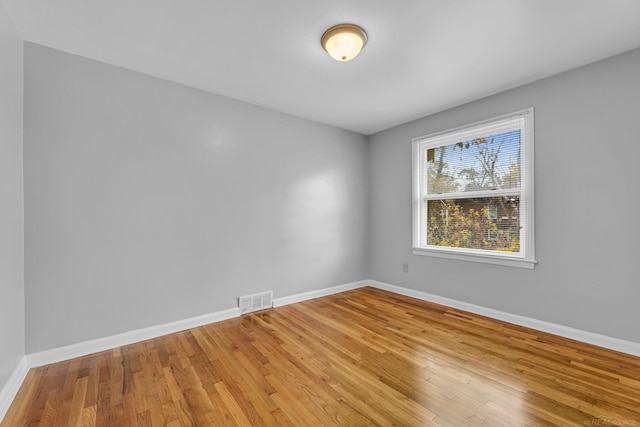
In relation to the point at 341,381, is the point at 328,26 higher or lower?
higher

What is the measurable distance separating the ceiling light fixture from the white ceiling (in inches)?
2.3

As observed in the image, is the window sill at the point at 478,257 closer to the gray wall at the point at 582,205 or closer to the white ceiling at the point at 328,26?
the gray wall at the point at 582,205

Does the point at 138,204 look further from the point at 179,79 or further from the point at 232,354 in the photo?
the point at 232,354

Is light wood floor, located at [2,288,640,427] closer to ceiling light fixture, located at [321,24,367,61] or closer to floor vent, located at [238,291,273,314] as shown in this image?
floor vent, located at [238,291,273,314]

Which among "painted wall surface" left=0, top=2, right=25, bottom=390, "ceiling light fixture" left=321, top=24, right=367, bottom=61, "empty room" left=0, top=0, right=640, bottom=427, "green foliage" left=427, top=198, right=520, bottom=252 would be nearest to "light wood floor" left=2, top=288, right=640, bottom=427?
"empty room" left=0, top=0, right=640, bottom=427

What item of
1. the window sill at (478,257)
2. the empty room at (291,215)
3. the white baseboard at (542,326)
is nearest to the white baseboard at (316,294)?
the empty room at (291,215)

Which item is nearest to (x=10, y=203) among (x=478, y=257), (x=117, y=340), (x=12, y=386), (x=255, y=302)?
(x=12, y=386)

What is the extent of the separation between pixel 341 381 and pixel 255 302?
166 centimetres

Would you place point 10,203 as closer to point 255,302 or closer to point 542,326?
point 255,302

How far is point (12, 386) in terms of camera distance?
5.75 feet

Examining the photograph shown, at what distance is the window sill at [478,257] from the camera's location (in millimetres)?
2818

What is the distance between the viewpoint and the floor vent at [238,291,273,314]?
315 centimetres

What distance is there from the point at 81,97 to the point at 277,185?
79.2 inches

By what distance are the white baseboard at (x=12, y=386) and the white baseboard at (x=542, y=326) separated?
12.9 feet
